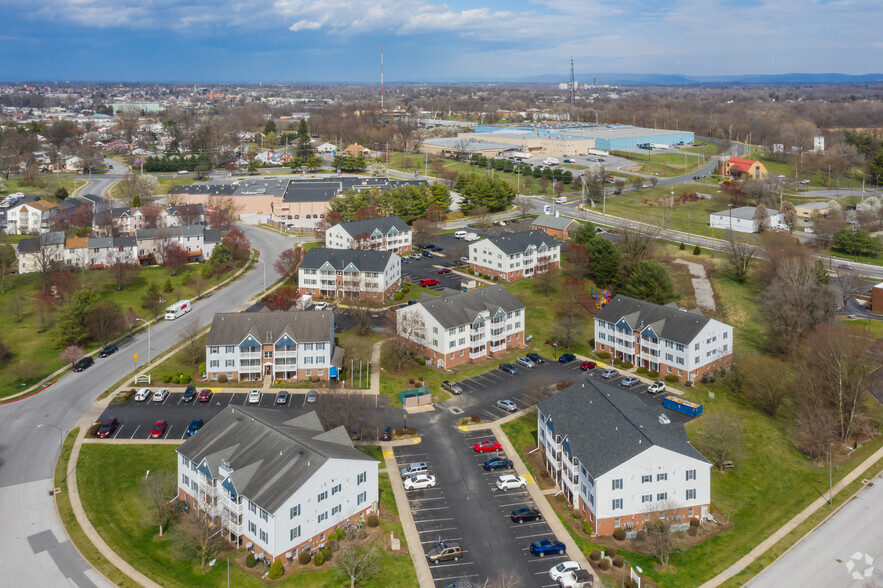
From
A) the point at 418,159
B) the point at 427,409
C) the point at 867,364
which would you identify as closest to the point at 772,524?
the point at 867,364

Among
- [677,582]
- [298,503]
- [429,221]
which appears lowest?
[677,582]

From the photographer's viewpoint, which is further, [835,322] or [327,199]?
[327,199]

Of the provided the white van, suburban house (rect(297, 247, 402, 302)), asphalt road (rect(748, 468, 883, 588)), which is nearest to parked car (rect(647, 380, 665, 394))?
asphalt road (rect(748, 468, 883, 588))

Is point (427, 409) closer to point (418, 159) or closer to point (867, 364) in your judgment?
point (867, 364)

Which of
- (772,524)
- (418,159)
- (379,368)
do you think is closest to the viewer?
(772,524)

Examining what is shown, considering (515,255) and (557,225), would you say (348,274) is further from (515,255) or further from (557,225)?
(557,225)

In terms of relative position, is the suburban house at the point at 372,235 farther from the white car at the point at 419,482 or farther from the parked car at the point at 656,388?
the white car at the point at 419,482

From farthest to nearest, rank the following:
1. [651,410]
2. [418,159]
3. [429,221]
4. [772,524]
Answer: [418,159], [429,221], [651,410], [772,524]

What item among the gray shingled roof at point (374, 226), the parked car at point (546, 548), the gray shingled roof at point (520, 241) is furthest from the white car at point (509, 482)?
the gray shingled roof at point (374, 226)

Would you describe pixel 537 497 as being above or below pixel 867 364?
below
